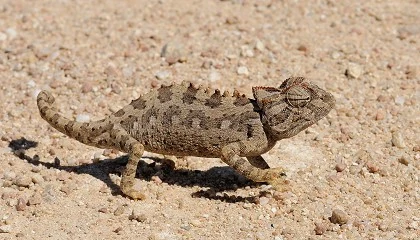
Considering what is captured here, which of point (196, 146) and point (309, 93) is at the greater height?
point (309, 93)

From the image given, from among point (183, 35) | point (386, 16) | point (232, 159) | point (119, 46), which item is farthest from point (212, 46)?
point (232, 159)

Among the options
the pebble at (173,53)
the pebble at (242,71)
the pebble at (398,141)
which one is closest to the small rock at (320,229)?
the pebble at (398,141)

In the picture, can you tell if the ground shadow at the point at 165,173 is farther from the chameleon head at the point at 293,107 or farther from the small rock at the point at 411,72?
the small rock at the point at 411,72

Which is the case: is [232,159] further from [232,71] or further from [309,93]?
[232,71]

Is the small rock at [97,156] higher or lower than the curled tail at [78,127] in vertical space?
lower

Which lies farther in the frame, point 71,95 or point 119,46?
point 119,46

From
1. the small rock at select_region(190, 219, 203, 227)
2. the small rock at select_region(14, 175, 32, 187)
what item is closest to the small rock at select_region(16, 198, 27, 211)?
the small rock at select_region(14, 175, 32, 187)

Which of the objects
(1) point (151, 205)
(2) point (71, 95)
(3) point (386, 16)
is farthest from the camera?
(3) point (386, 16)

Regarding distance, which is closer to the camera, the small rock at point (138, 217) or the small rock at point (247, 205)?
the small rock at point (138, 217)
